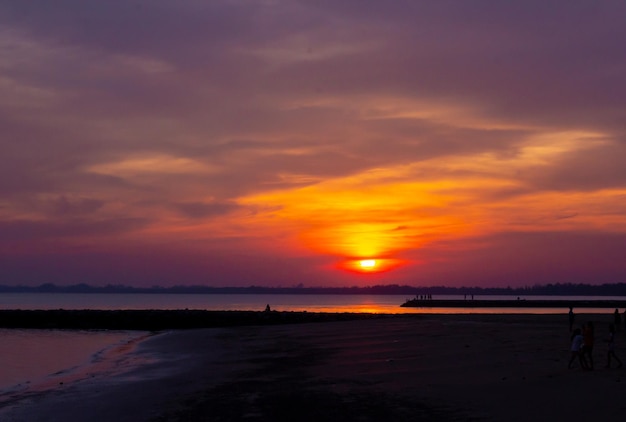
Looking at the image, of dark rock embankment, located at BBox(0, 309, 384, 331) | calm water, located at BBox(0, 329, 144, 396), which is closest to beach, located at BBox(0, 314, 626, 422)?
calm water, located at BBox(0, 329, 144, 396)

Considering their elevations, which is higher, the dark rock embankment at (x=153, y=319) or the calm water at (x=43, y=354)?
the dark rock embankment at (x=153, y=319)

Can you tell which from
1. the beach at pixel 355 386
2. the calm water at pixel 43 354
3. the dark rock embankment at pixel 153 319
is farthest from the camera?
the dark rock embankment at pixel 153 319

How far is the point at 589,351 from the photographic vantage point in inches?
934

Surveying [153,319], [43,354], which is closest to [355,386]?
[43,354]

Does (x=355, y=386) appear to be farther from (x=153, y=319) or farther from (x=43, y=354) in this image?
(x=153, y=319)

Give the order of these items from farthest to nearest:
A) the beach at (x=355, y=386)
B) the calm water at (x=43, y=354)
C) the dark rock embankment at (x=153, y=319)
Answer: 1. the dark rock embankment at (x=153, y=319)
2. the calm water at (x=43, y=354)
3. the beach at (x=355, y=386)

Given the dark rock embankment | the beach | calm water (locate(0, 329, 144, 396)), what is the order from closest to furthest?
1. the beach
2. calm water (locate(0, 329, 144, 396))
3. the dark rock embankment

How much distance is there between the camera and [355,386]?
2294cm

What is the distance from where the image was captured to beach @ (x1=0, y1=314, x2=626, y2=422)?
1817cm

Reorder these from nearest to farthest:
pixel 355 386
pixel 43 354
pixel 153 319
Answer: pixel 355 386 → pixel 43 354 → pixel 153 319

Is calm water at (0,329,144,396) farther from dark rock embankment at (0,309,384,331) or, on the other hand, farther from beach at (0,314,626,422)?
dark rock embankment at (0,309,384,331)

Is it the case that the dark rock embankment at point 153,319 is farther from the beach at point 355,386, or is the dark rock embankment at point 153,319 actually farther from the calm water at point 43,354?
the beach at point 355,386

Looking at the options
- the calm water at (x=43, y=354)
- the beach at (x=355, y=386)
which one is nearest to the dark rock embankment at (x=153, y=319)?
the calm water at (x=43, y=354)

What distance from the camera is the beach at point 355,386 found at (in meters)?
18.2
